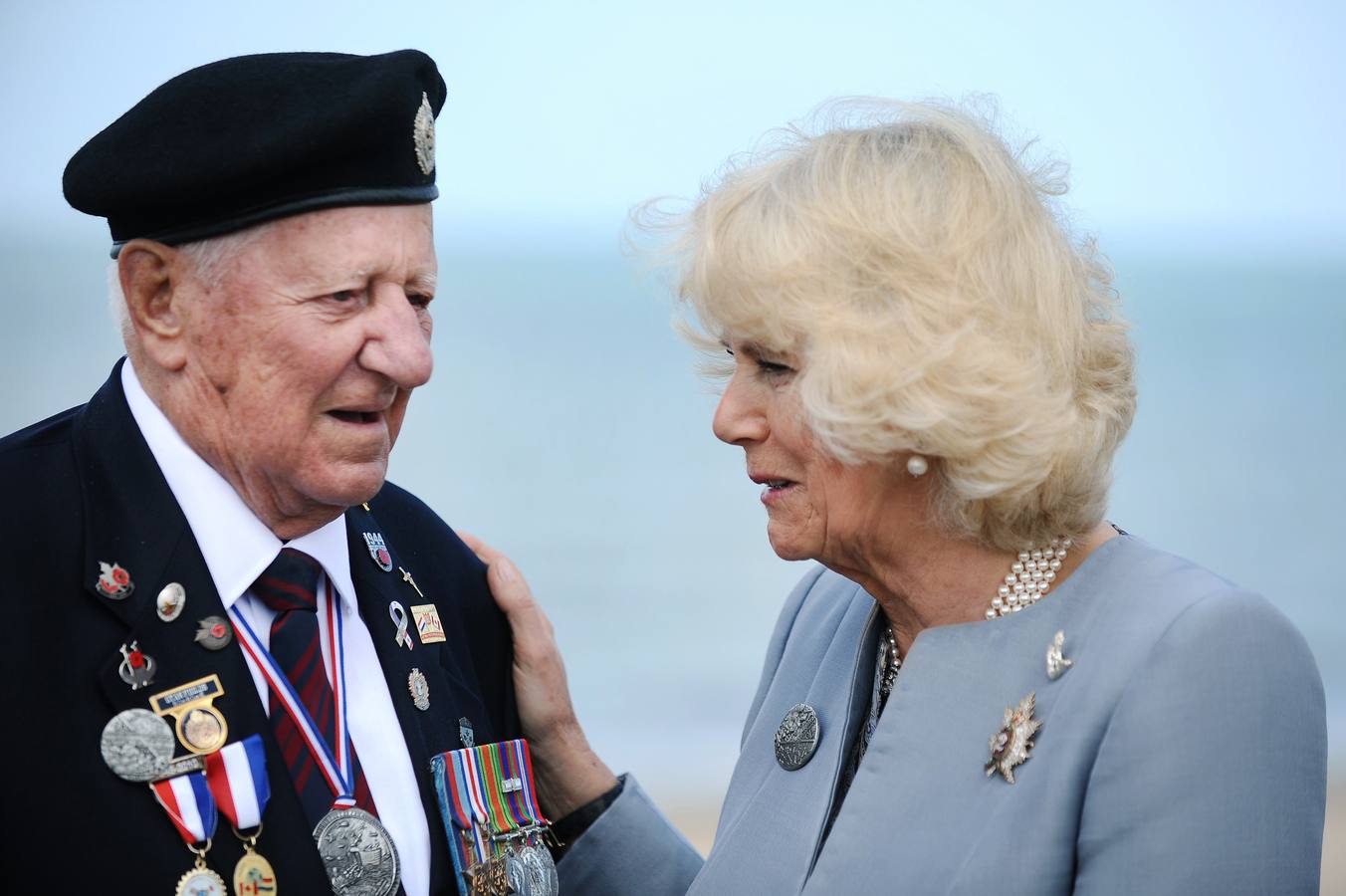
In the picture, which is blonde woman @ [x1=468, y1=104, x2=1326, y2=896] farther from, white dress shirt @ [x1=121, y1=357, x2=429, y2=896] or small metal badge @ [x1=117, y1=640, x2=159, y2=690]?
small metal badge @ [x1=117, y1=640, x2=159, y2=690]

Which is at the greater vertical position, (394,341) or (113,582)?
(394,341)

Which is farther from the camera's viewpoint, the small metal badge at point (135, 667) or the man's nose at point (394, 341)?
the man's nose at point (394, 341)

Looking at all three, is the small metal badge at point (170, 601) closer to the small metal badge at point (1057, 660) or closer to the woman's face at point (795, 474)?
the woman's face at point (795, 474)

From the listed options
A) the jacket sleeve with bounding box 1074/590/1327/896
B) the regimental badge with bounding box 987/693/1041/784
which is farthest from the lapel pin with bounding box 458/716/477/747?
the jacket sleeve with bounding box 1074/590/1327/896

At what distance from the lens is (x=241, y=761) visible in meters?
2.31

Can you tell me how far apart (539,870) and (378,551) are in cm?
62

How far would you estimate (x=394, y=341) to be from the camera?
244cm

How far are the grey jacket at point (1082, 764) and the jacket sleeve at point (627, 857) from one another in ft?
0.80

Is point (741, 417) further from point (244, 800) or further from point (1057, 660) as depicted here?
point (244, 800)

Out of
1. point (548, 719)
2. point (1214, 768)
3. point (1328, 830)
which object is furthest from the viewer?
point (1328, 830)

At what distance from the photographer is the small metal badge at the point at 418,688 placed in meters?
2.64

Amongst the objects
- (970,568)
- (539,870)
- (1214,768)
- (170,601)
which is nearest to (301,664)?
(170,601)

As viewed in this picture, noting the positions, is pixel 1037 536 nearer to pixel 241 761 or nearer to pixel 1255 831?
pixel 1255 831

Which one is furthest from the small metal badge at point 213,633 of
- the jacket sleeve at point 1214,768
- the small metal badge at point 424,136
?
the jacket sleeve at point 1214,768
